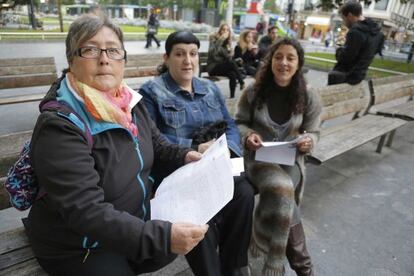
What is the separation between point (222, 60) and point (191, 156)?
5.35 m

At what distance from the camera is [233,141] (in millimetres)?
2568

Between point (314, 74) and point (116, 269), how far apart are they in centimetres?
1119

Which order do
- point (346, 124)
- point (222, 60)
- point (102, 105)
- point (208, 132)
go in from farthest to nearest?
point (222, 60)
point (346, 124)
point (208, 132)
point (102, 105)

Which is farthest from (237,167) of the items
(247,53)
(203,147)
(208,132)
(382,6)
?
(382,6)

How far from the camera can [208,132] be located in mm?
2453

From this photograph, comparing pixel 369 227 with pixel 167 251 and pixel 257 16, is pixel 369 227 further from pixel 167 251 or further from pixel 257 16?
pixel 257 16

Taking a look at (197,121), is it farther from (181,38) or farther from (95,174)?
(95,174)

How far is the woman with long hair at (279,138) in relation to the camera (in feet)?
7.64

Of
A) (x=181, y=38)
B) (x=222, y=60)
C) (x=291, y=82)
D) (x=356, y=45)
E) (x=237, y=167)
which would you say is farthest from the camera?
(x=222, y=60)

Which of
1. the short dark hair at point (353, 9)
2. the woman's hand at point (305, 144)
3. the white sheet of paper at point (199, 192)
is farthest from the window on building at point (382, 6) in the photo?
the white sheet of paper at point (199, 192)

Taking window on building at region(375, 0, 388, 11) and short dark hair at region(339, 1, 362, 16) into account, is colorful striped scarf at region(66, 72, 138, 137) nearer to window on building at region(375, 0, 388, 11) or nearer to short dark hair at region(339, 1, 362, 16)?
short dark hair at region(339, 1, 362, 16)

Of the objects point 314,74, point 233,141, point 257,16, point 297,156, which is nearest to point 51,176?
point 233,141

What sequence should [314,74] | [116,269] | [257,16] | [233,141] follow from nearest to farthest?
[116,269] < [233,141] < [314,74] < [257,16]

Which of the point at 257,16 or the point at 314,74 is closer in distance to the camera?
the point at 314,74
